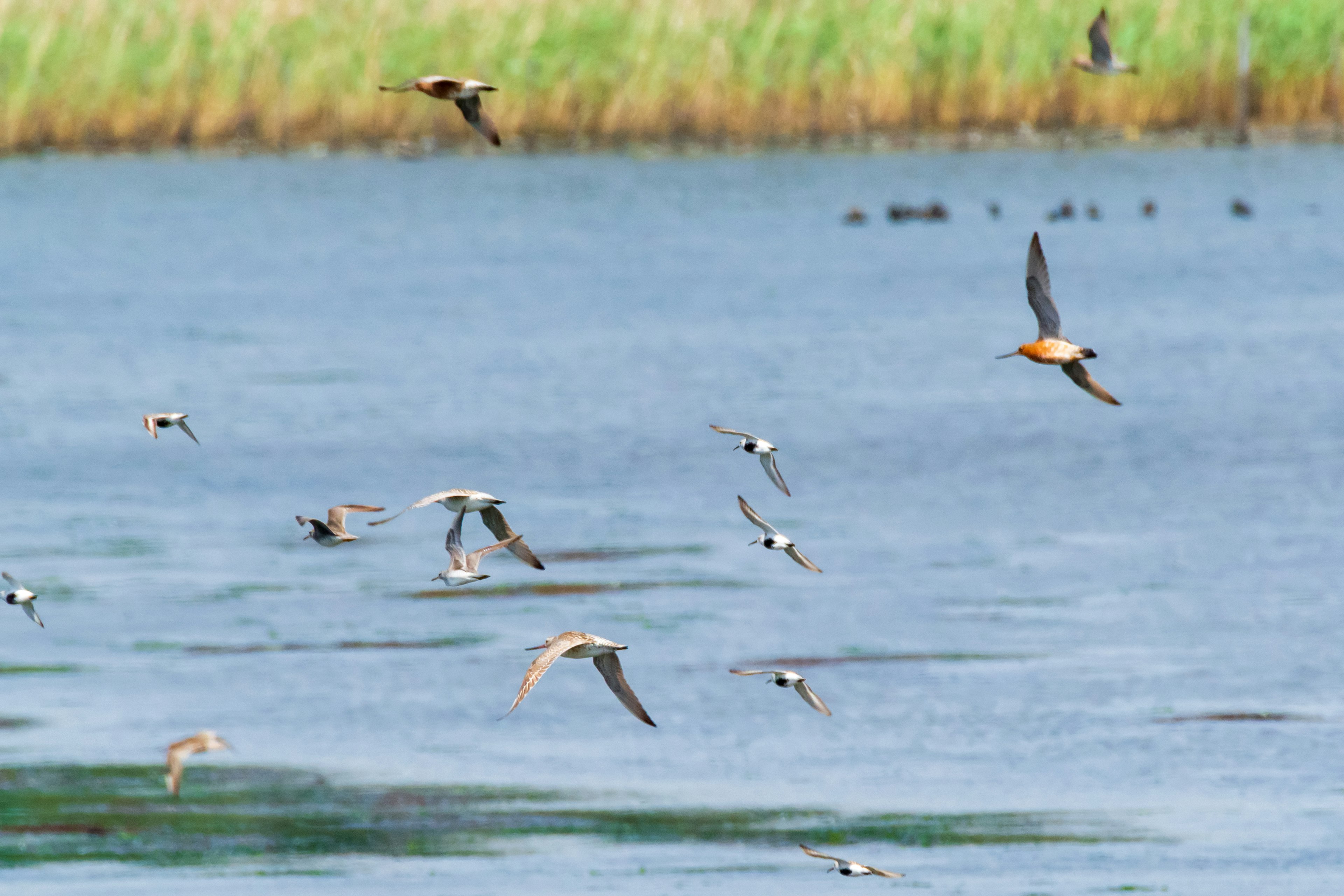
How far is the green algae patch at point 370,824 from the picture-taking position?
8.67m

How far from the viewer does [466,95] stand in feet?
22.8

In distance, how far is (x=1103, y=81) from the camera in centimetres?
3653

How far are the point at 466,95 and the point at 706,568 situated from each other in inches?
253

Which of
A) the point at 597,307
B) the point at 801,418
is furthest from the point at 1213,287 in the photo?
the point at 801,418

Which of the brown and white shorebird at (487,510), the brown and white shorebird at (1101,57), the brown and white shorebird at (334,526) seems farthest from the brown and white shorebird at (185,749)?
the brown and white shorebird at (1101,57)

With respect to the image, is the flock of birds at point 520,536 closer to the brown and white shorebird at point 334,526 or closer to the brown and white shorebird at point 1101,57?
the brown and white shorebird at point 334,526

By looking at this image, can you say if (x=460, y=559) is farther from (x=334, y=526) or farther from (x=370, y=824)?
(x=370, y=824)

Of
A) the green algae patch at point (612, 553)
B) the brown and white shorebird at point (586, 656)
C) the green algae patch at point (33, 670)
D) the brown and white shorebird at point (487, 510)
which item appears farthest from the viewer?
the green algae patch at point (612, 553)

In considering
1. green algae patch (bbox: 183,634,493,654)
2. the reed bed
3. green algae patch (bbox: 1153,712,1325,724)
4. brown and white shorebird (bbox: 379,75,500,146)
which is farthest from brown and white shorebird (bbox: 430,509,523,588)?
the reed bed

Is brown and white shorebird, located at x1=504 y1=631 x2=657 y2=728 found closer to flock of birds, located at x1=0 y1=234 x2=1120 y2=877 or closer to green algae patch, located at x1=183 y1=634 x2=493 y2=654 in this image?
flock of birds, located at x1=0 y1=234 x2=1120 y2=877

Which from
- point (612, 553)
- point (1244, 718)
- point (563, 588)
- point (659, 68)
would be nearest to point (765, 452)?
point (1244, 718)

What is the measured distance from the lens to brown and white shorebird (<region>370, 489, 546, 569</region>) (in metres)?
6.93

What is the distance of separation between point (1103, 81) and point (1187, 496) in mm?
22234

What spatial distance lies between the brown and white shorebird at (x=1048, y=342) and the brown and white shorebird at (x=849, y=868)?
1.64 meters
